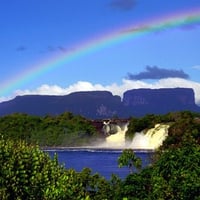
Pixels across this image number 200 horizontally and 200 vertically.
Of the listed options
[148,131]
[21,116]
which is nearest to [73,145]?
[21,116]

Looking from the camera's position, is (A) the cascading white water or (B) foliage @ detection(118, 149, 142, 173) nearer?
(B) foliage @ detection(118, 149, 142, 173)

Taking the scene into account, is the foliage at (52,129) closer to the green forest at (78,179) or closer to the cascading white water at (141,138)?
the cascading white water at (141,138)

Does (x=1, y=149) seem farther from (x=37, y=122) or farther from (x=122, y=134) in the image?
(x=37, y=122)

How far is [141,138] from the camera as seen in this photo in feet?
429

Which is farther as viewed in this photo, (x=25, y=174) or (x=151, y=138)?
(x=151, y=138)

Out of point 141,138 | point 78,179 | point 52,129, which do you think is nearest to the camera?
point 78,179

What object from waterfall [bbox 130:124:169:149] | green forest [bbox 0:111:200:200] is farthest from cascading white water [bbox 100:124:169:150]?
green forest [bbox 0:111:200:200]

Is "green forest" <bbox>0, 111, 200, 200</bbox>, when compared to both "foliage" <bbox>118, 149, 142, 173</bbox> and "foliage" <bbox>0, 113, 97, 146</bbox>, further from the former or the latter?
"foliage" <bbox>0, 113, 97, 146</bbox>

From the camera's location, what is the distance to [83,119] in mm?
163875

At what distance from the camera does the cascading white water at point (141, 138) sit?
11432 cm

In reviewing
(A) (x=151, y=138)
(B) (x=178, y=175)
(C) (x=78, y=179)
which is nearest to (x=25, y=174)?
(B) (x=178, y=175)

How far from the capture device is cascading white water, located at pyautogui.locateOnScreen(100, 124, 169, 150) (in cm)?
11432

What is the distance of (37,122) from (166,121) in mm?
44419

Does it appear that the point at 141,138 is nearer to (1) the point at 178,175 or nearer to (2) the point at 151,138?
(2) the point at 151,138
